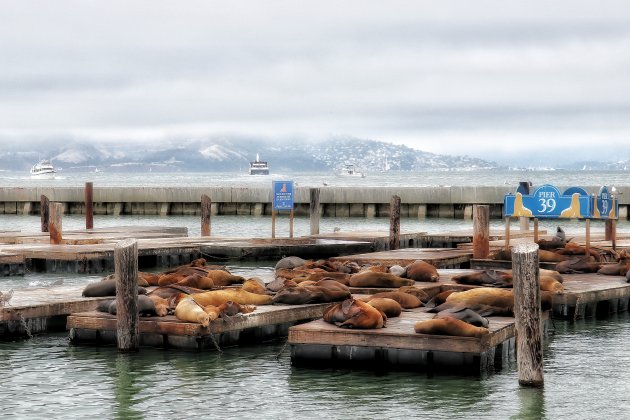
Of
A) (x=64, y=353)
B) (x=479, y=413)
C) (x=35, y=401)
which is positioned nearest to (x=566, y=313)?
(x=479, y=413)

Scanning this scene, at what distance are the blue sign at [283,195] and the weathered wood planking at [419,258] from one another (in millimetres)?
3889

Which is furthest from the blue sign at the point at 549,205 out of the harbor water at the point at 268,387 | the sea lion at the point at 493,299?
the sea lion at the point at 493,299

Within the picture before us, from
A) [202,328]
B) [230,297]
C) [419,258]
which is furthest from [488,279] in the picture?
[419,258]

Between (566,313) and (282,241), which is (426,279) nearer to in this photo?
(566,313)

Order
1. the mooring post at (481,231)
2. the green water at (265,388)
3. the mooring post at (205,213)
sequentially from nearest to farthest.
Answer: the green water at (265,388) < the mooring post at (481,231) < the mooring post at (205,213)

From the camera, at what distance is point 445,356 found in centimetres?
1110

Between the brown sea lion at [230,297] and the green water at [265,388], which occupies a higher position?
the brown sea lion at [230,297]

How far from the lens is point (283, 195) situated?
967 inches

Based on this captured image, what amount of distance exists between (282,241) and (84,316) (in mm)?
12293

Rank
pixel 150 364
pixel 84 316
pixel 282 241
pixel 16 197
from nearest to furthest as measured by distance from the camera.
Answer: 1. pixel 150 364
2. pixel 84 316
3. pixel 282 241
4. pixel 16 197

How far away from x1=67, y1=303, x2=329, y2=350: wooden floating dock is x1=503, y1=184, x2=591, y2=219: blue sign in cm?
581

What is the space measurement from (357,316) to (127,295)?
2547 mm

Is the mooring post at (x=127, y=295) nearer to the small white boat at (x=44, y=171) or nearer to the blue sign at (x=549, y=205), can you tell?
the blue sign at (x=549, y=205)

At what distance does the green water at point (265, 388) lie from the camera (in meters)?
9.98
